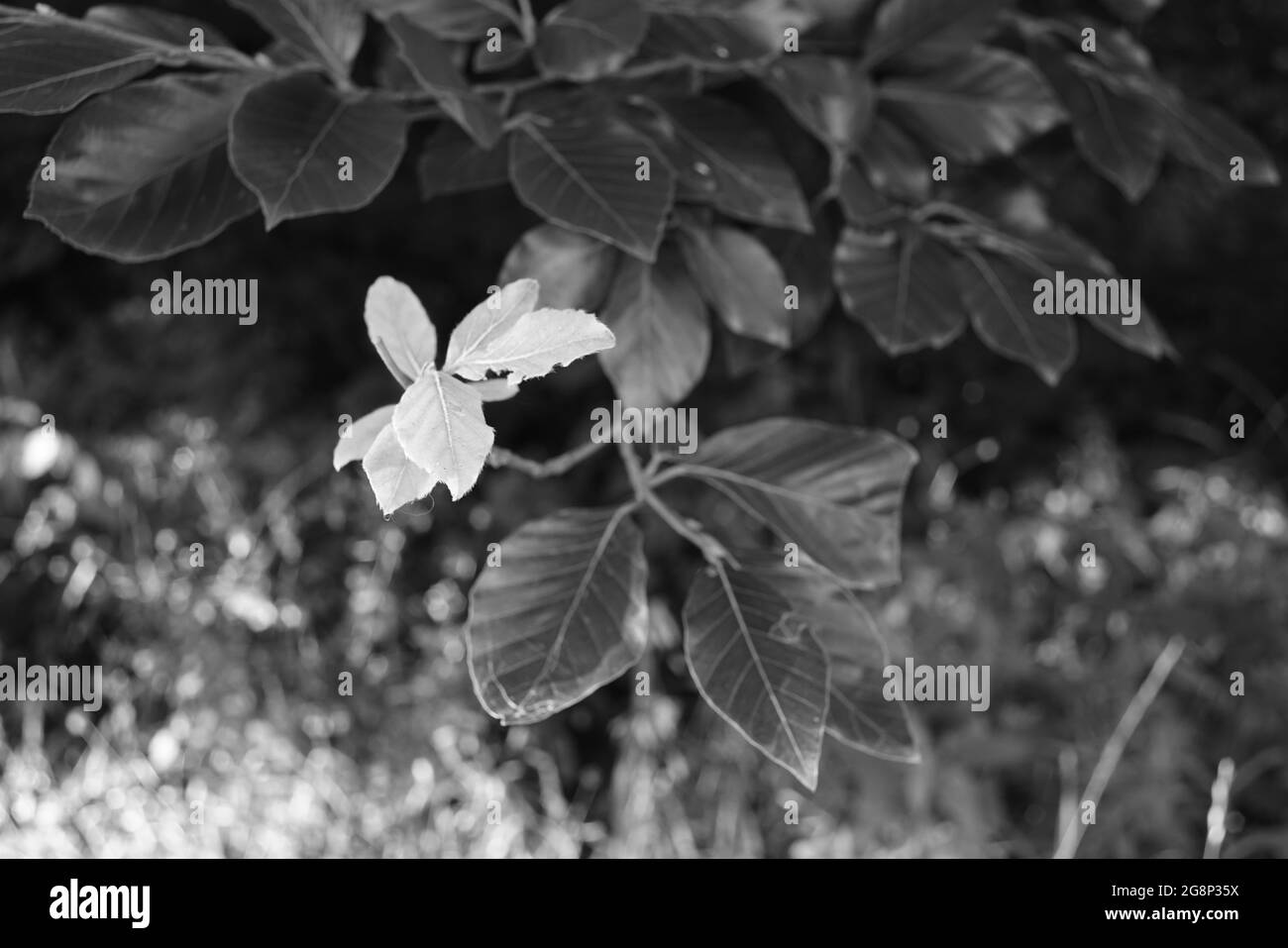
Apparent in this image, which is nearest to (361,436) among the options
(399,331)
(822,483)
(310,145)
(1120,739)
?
(399,331)

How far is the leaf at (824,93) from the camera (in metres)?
0.65

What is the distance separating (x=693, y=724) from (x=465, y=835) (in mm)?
389

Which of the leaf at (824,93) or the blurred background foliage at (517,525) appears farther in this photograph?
the blurred background foliage at (517,525)

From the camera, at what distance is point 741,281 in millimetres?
657

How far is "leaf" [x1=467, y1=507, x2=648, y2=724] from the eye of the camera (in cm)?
48

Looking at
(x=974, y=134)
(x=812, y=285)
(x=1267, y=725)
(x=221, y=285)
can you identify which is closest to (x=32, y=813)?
(x=221, y=285)

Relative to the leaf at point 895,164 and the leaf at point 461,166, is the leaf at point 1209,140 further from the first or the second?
the leaf at point 461,166

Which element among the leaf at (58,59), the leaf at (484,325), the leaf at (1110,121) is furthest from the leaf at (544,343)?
the leaf at (1110,121)

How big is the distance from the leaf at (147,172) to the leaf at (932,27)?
0.36m

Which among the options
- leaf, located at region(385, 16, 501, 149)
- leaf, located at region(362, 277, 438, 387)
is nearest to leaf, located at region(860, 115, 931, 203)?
leaf, located at region(385, 16, 501, 149)

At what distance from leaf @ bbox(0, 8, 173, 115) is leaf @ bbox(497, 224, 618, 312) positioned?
0.19 meters

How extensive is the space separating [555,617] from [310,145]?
0.75ft

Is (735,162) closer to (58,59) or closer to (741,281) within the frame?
(741,281)

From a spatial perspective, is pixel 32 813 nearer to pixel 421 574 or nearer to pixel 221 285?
pixel 421 574
